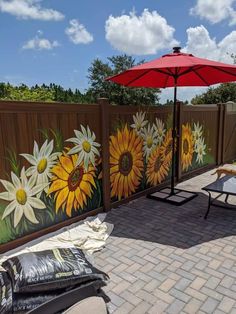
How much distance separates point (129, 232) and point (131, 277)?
1066 millimetres

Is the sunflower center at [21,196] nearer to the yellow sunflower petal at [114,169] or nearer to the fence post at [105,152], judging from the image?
the fence post at [105,152]

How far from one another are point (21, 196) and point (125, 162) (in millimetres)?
2060

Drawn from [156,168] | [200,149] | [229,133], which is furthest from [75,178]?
[229,133]

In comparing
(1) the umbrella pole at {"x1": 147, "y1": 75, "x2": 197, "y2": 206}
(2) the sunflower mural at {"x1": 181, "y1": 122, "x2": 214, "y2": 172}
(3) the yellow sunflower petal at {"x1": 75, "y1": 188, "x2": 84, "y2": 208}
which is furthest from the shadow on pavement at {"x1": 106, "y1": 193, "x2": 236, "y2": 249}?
(2) the sunflower mural at {"x1": 181, "y1": 122, "x2": 214, "y2": 172}

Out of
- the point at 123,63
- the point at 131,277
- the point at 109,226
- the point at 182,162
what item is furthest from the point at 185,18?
the point at 123,63

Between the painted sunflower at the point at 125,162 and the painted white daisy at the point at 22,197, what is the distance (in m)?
1.44

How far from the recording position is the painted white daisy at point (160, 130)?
5547 mm

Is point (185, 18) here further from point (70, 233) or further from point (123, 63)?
point (123, 63)

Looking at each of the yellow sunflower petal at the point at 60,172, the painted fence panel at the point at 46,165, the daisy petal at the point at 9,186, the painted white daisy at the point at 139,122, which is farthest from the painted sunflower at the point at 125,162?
the daisy petal at the point at 9,186

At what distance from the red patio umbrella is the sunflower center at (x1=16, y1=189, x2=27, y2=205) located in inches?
95.0

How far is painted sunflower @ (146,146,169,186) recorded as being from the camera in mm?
5523

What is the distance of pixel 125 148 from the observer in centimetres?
485

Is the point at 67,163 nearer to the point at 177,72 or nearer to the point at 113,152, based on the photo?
the point at 113,152

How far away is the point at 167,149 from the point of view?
233 inches
